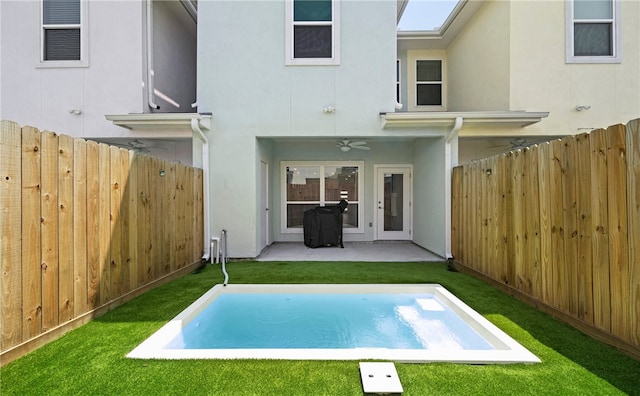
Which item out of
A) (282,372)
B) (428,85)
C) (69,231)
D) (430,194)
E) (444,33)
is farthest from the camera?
(428,85)

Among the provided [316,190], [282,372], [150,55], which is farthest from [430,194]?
[150,55]

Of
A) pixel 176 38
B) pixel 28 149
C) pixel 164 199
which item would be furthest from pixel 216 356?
pixel 176 38

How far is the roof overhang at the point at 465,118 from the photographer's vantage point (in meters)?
6.07

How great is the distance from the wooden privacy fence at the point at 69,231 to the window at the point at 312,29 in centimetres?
388

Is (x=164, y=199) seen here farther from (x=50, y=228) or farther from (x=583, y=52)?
(x=583, y=52)

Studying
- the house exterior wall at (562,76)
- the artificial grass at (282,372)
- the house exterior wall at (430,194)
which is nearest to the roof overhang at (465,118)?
the house exterior wall at (430,194)

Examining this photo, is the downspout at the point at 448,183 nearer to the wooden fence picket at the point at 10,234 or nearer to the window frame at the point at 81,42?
the wooden fence picket at the point at 10,234

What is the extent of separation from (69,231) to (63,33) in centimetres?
633

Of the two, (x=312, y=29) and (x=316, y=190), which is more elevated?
(x=312, y=29)

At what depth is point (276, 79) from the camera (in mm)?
6539

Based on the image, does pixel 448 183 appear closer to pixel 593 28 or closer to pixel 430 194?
pixel 430 194

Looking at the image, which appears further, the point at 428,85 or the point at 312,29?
the point at 428,85

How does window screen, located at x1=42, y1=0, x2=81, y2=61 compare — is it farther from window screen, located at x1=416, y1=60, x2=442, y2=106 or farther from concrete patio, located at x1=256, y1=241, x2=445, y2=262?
window screen, located at x1=416, y1=60, x2=442, y2=106

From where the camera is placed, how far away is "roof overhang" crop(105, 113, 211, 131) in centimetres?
604
